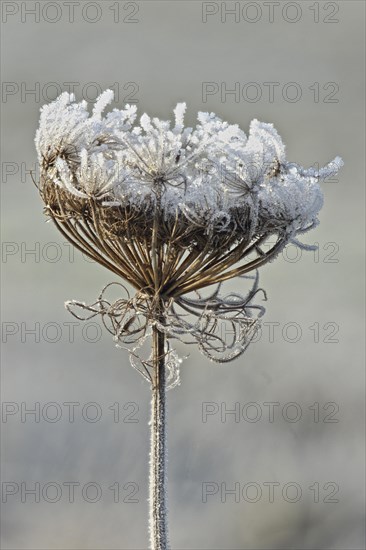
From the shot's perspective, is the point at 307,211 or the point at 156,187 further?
the point at 307,211

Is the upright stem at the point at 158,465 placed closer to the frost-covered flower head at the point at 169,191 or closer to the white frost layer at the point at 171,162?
the frost-covered flower head at the point at 169,191

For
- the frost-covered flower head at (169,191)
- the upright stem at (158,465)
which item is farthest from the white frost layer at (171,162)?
the upright stem at (158,465)

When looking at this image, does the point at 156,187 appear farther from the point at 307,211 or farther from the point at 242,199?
the point at 307,211

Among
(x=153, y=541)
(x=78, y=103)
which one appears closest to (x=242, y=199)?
(x=78, y=103)

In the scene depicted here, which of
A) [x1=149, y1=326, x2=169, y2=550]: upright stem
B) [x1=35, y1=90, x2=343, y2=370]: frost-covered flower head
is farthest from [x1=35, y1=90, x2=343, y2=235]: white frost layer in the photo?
[x1=149, y1=326, x2=169, y2=550]: upright stem

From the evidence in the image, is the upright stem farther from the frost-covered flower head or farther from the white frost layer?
the white frost layer

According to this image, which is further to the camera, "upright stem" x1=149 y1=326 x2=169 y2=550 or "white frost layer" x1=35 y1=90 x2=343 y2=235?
"upright stem" x1=149 y1=326 x2=169 y2=550

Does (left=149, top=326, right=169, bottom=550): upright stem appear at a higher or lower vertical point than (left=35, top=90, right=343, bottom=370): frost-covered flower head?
lower

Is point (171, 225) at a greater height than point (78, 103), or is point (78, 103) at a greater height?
point (78, 103)
